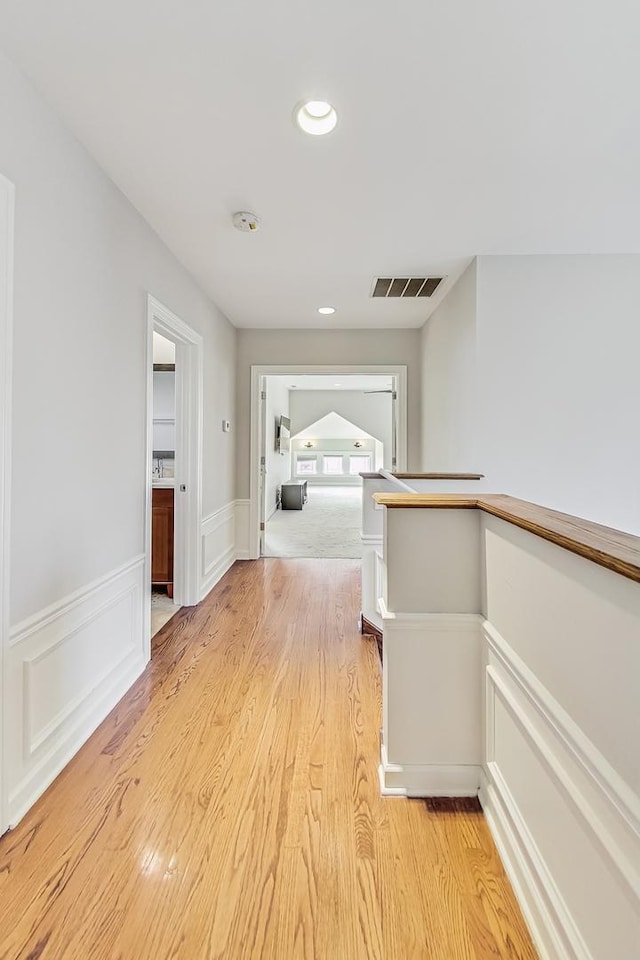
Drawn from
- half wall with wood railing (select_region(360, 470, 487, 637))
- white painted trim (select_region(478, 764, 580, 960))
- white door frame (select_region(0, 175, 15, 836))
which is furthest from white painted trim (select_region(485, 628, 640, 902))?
half wall with wood railing (select_region(360, 470, 487, 637))

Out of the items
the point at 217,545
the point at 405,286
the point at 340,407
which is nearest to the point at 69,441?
the point at 217,545

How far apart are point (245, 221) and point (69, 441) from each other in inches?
60.0

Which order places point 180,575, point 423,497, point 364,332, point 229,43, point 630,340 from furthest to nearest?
point 364,332, point 180,575, point 630,340, point 423,497, point 229,43

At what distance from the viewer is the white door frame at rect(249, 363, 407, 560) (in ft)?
15.6

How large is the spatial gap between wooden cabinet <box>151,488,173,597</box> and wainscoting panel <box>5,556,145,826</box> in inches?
48.3

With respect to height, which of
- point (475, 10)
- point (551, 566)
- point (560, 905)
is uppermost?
point (475, 10)

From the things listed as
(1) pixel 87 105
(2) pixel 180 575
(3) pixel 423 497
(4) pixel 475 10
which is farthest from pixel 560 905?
(2) pixel 180 575

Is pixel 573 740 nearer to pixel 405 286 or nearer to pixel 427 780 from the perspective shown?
pixel 427 780

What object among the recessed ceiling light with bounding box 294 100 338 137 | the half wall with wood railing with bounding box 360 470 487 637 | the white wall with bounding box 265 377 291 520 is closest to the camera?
the recessed ceiling light with bounding box 294 100 338 137

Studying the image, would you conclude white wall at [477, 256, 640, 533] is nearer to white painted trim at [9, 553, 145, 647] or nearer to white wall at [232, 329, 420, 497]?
white wall at [232, 329, 420, 497]

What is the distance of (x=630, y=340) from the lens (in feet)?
9.71

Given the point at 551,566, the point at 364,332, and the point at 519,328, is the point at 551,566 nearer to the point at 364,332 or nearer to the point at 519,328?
the point at 519,328

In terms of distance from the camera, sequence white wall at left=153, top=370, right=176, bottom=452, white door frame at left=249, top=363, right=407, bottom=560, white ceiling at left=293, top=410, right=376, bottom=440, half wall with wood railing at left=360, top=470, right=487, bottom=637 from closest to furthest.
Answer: half wall with wood railing at left=360, top=470, right=487, bottom=637 → white door frame at left=249, top=363, right=407, bottom=560 → white wall at left=153, top=370, right=176, bottom=452 → white ceiling at left=293, top=410, right=376, bottom=440

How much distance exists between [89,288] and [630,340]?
10.2ft
